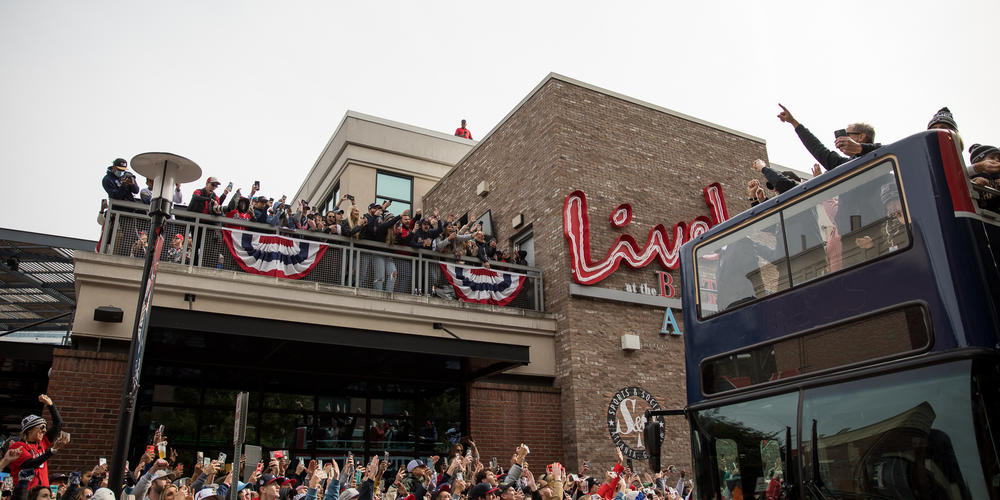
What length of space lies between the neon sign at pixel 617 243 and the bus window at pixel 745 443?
383 inches

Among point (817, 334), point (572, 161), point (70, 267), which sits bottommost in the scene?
point (817, 334)

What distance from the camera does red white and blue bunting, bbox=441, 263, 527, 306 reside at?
619 inches

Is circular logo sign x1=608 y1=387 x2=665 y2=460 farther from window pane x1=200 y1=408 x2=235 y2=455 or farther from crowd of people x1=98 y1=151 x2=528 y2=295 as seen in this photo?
window pane x1=200 y1=408 x2=235 y2=455

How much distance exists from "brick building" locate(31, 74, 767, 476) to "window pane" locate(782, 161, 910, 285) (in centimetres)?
891

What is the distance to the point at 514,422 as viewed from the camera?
50.9 feet

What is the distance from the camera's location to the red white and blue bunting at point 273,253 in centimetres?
1340

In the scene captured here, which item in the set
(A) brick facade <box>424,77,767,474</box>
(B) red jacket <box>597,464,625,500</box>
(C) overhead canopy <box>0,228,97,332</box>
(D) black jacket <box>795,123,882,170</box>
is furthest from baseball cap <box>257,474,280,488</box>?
(C) overhead canopy <box>0,228,97,332</box>

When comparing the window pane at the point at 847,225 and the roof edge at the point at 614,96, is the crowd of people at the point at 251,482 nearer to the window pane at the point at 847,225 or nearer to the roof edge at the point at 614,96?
the window pane at the point at 847,225

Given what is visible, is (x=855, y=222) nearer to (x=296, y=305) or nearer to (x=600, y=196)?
(x=296, y=305)

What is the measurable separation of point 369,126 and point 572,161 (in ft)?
30.8

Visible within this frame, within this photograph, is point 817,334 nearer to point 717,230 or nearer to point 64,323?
point 717,230

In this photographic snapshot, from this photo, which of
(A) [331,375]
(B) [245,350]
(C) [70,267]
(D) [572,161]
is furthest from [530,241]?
(C) [70,267]

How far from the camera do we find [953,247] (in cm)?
510

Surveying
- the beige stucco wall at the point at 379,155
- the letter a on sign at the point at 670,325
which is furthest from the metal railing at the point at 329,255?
the beige stucco wall at the point at 379,155
